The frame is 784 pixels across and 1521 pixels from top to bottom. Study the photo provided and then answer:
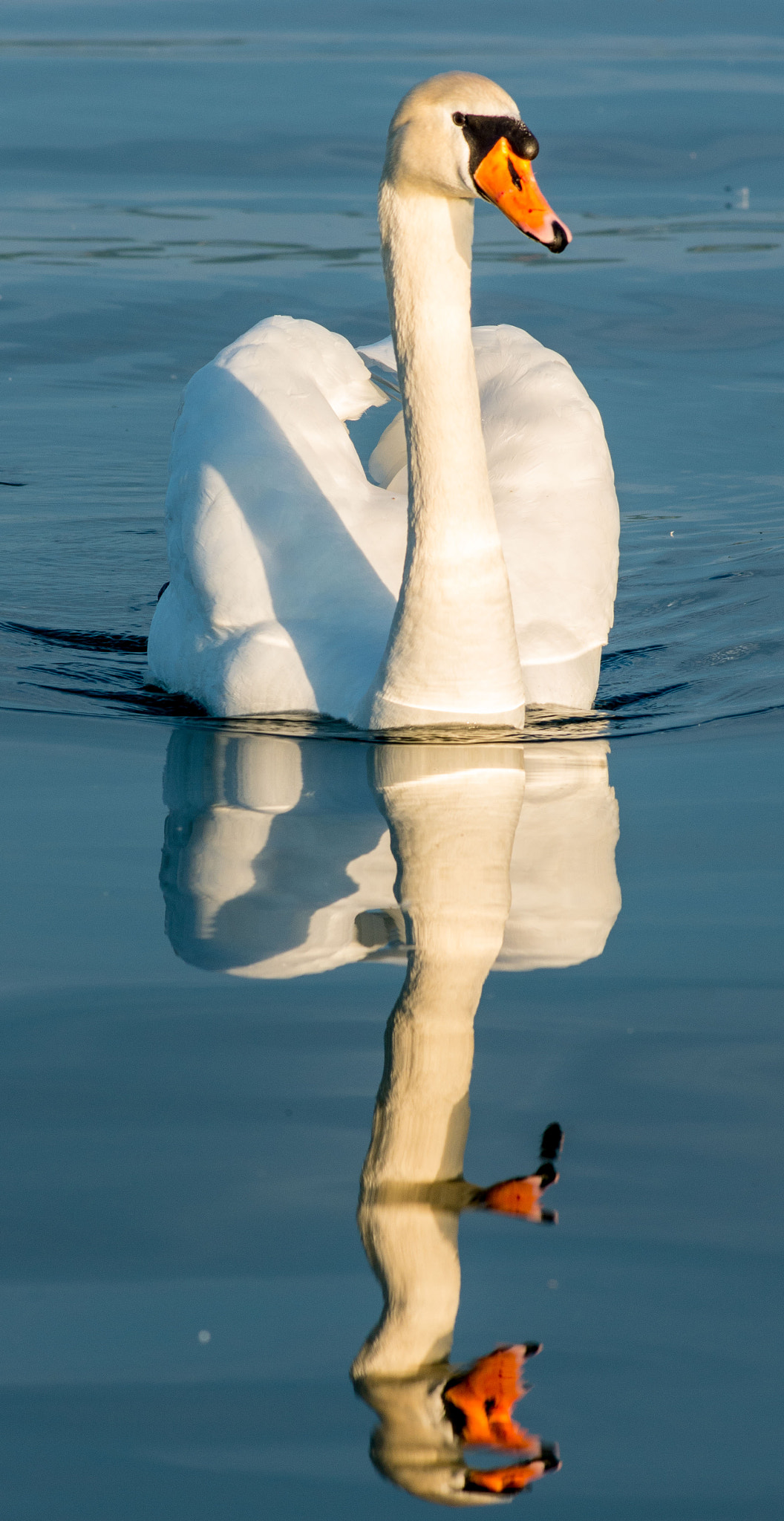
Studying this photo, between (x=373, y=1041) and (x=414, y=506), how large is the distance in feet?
8.06

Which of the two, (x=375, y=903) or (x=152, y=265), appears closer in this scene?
(x=375, y=903)

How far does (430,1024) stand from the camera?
461 centimetres

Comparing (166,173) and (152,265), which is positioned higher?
(166,173)

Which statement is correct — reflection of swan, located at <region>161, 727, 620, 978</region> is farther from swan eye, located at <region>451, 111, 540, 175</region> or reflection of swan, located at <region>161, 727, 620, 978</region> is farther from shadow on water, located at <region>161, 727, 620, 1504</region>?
swan eye, located at <region>451, 111, 540, 175</region>

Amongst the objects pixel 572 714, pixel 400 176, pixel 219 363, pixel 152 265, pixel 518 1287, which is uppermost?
pixel 152 265

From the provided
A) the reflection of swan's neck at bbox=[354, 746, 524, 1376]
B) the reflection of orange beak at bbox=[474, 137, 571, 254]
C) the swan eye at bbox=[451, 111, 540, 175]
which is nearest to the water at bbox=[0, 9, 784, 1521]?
the reflection of swan's neck at bbox=[354, 746, 524, 1376]

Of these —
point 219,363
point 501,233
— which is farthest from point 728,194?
point 219,363

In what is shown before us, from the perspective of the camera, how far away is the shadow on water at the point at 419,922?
3.42m

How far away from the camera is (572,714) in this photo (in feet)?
23.1

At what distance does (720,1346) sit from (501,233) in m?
12.9

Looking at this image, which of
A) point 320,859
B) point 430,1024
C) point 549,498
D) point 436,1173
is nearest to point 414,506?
point 549,498

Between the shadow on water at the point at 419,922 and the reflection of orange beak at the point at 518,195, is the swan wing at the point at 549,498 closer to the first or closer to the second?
the shadow on water at the point at 419,922

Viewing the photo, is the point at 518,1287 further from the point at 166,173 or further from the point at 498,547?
the point at 166,173

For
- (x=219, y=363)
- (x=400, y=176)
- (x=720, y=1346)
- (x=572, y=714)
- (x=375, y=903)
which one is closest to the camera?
(x=720, y=1346)
